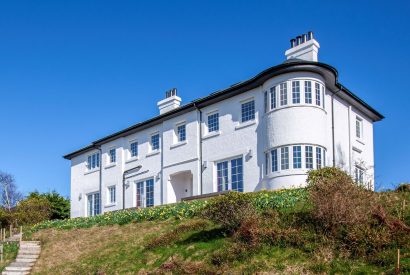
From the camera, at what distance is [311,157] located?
27.6 meters

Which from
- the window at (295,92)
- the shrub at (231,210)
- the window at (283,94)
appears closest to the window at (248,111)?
the window at (283,94)

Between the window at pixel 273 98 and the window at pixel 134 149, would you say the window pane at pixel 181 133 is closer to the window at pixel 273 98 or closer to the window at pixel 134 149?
the window at pixel 134 149

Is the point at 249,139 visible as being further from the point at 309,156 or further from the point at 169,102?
the point at 169,102

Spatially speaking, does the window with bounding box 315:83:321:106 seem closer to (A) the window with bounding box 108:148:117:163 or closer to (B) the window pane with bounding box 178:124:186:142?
(B) the window pane with bounding box 178:124:186:142

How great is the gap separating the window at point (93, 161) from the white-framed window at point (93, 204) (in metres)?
2.17

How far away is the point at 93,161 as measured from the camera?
140 ft

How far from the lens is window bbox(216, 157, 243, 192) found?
99.7 feet

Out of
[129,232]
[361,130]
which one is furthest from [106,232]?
[361,130]

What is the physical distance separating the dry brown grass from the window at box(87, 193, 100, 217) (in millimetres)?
14459

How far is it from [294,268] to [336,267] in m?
1.09

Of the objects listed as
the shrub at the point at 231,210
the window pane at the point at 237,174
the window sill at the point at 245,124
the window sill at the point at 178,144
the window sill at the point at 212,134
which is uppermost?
the window sill at the point at 245,124

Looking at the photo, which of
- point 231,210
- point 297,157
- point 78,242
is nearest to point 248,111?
point 297,157

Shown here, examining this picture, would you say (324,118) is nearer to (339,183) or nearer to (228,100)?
(228,100)

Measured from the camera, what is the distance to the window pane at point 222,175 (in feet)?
102
